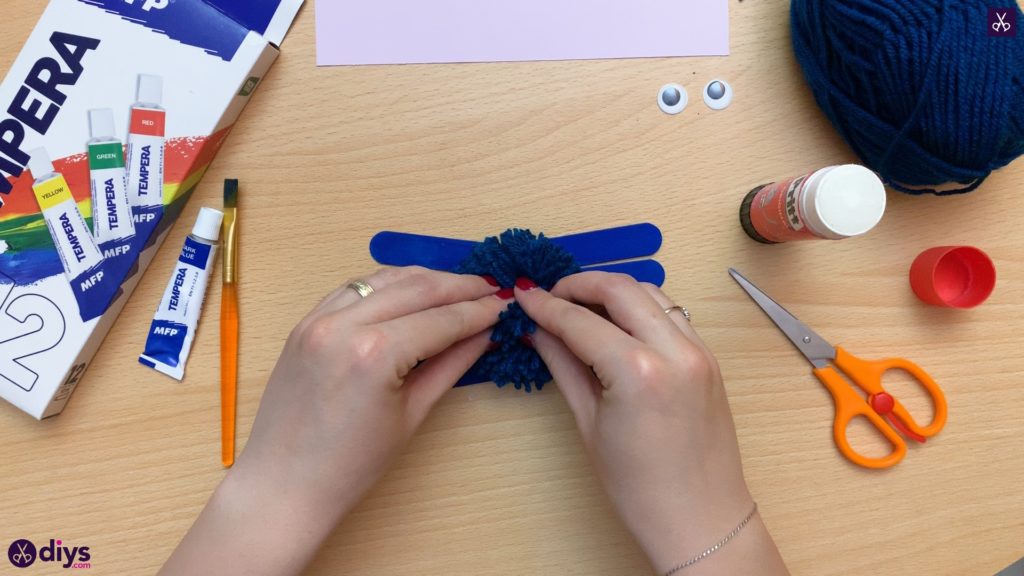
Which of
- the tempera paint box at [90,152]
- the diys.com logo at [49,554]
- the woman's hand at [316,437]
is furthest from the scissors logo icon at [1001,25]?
the diys.com logo at [49,554]

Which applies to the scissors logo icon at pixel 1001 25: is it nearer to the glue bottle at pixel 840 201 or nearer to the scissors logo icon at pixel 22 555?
the glue bottle at pixel 840 201

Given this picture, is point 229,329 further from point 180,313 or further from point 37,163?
point 37,163

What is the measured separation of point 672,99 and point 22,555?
2.41 ft

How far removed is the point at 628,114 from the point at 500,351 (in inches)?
10.4

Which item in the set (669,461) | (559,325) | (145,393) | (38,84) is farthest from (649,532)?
(38,84)

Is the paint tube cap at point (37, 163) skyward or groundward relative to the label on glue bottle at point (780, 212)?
skyward

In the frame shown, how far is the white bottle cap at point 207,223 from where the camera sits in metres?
0.56

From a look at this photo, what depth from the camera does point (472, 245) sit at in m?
0.59

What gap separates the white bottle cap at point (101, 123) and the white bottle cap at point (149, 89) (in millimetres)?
31

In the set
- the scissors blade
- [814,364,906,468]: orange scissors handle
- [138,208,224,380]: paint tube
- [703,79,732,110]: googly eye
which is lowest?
[814,364,906,468]: orange scissors handle

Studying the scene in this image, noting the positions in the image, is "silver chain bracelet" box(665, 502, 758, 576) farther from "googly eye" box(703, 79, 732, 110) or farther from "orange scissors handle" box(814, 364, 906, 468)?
"googly eye" box(703, 79, 732, 110)

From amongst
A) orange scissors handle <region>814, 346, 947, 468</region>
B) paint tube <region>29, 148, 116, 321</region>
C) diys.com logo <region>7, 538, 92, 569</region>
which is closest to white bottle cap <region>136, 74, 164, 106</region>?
paint tube <region>29, 148, 116, 321</region>

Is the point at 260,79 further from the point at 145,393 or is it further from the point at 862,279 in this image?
the point at 862,279

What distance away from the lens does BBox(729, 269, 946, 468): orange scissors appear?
0.58m
